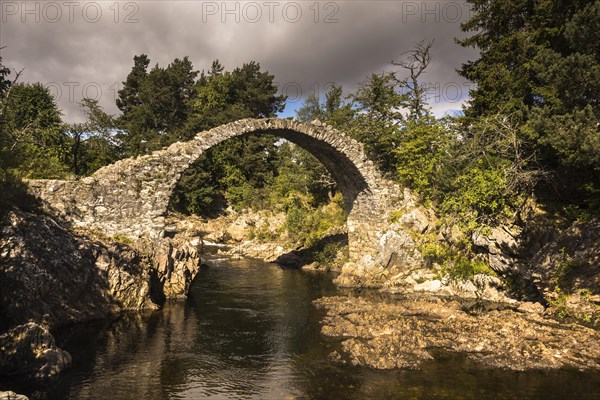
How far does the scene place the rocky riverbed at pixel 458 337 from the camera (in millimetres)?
10117

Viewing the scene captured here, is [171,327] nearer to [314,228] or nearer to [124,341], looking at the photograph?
A: [124,341]

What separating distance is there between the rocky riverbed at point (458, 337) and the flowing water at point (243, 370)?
45cm

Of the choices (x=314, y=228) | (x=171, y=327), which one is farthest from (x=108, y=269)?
(x=314, y=228)

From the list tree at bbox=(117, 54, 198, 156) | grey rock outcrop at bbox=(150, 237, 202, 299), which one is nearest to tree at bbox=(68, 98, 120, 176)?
tree at bbox=(117, 54, 198, 156)

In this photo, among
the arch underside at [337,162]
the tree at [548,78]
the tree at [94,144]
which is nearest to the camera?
the tree at [548,78]

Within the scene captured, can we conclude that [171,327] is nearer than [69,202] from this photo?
Yes

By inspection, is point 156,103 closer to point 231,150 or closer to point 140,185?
point 231,150

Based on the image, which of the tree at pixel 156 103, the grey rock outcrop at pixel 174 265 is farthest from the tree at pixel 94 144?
the grey rock outcrop at pixel 174 265

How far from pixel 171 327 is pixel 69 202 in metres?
6.61

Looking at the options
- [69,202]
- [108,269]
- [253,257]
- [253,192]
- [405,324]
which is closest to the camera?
[405,324]

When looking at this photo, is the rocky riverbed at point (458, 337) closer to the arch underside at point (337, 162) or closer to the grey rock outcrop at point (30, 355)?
the grey rock outcrop at point (30, 355)

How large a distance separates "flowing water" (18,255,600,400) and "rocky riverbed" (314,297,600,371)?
45 centimetres

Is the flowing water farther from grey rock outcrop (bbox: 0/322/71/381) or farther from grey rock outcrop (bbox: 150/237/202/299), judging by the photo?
grey rock outcrop (bbox: 150/237/202/299)

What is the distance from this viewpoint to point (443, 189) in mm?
20781
